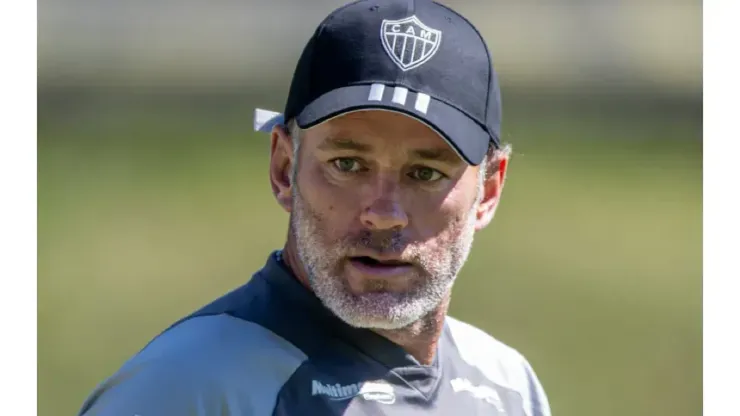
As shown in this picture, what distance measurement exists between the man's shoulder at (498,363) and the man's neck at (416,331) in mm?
165

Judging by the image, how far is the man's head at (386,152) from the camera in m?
A: 1.91

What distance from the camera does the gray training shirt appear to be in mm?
1818

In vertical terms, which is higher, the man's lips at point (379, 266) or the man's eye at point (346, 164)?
the man's eye at point (346, 164)

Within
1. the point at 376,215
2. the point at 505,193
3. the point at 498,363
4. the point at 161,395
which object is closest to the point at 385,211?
the point at 376,215

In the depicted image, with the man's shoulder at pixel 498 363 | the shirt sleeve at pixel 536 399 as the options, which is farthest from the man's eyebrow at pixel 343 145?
the shirt sleeve at pixel 536 399

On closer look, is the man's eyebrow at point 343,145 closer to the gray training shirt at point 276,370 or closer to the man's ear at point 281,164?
the man's ear at point 281,164

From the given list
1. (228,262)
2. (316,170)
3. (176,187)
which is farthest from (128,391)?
(176,187)

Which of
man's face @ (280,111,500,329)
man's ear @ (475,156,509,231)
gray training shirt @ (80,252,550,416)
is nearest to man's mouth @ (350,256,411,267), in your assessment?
man's face @ (280,111,500,329)

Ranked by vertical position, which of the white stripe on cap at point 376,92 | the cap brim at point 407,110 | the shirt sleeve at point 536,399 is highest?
the white stripe on cap at point 376,92

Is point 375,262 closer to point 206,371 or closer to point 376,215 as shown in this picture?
point 376,215
